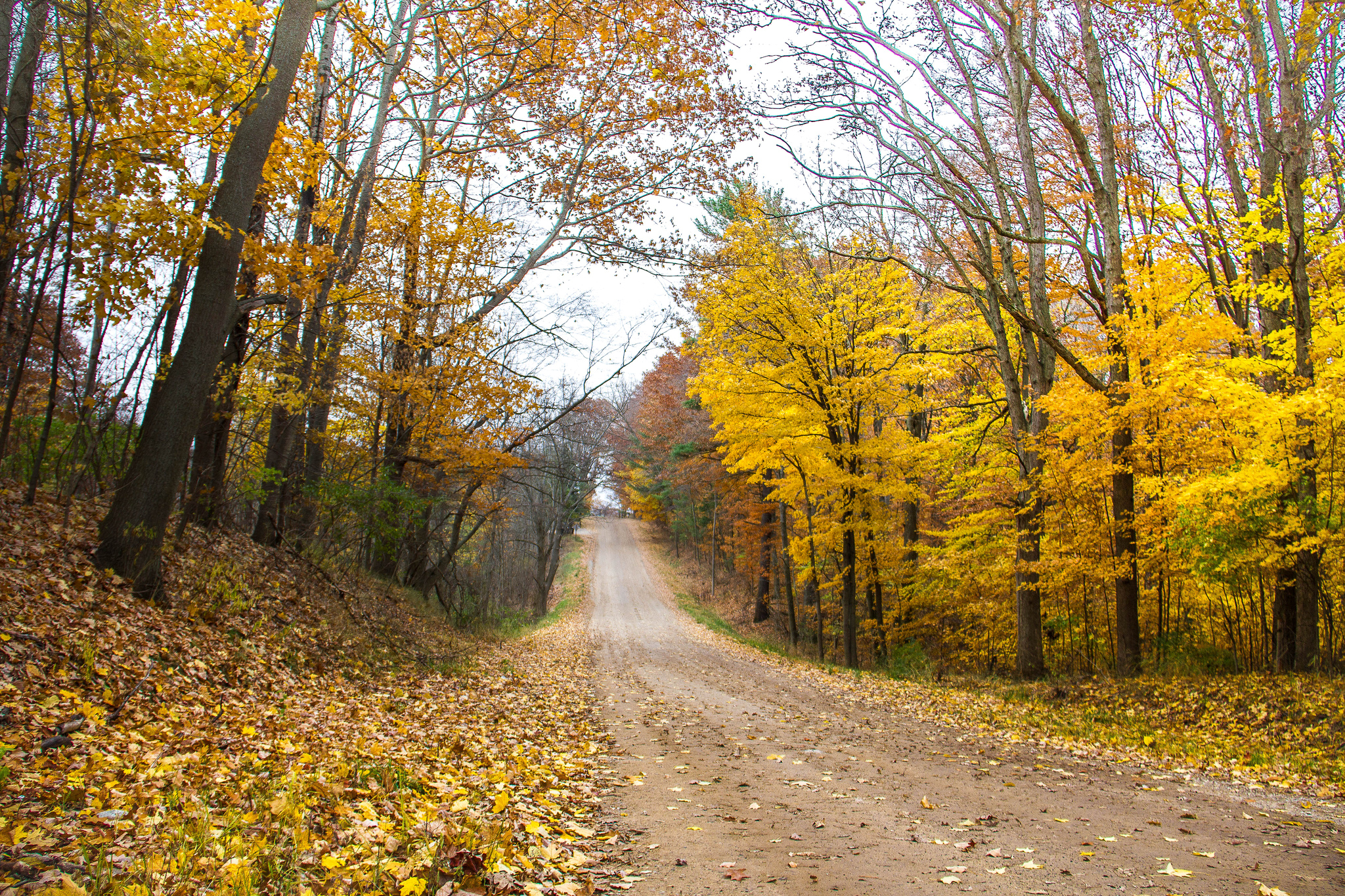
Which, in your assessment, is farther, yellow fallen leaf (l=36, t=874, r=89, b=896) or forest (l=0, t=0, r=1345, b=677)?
forest (l=0, t=0, r=1345, b=677)

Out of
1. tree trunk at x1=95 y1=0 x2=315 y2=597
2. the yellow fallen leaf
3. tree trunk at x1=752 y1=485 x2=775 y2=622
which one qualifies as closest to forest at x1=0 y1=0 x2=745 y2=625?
tree trunk at x1=95 y1=0 x2=315 y2=597

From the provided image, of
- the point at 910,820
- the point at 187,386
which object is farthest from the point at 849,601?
the point at 187,386

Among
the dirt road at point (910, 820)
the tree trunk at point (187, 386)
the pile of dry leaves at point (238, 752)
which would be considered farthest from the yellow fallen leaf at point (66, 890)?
the tree trunk at point (187, 386)

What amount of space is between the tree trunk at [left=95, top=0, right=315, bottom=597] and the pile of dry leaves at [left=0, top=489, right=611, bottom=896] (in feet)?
1.01

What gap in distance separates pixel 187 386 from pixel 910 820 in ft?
22.3

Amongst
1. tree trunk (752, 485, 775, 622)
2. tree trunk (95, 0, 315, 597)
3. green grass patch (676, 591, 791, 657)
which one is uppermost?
tree trunk (95, 0, 315, 597)

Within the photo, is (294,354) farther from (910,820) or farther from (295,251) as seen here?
(910,820)

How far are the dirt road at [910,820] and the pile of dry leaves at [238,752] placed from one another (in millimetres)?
524

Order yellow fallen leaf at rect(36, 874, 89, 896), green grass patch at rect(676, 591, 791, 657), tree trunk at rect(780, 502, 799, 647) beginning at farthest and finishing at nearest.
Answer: tree trunk at rect(780, 502, 799, 647)
green grass patch at rect(676, 591, 791, 657)
yellow fallen leaf at rect(36, 874, 89, 896)

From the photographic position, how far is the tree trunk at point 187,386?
6262 millimetres

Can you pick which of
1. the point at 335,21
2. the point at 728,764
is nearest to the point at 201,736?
the point at 728,764

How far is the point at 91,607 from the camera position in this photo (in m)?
5.55

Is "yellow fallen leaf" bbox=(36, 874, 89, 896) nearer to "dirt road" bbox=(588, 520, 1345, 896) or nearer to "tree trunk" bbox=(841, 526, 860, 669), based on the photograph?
"dirt road" bbox=(588, 520, 1345, 896)

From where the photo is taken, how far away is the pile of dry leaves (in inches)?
110
